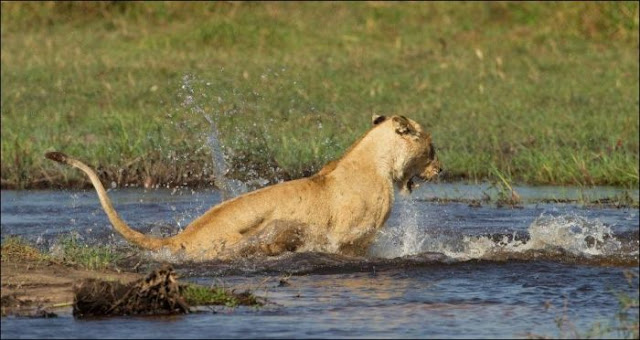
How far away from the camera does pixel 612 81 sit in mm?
15133

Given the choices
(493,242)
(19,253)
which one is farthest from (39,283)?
(493,242)

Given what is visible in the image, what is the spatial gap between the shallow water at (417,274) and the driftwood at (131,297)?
2.4 inches

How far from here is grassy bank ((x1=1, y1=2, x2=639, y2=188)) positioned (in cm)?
1180

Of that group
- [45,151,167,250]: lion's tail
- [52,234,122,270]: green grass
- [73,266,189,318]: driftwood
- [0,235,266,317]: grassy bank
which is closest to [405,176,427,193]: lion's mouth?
[45,151,167,250]: lion's tail

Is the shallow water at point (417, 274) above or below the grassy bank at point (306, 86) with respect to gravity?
below

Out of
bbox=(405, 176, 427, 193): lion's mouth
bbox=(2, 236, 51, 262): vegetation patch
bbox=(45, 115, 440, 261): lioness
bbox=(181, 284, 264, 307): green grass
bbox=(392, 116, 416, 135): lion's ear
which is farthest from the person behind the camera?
bbox=(405, 176, 427, 193): lion's mouth

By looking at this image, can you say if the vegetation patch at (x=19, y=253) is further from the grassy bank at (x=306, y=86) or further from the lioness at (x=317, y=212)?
the grassy bank at (x=306, y=86)

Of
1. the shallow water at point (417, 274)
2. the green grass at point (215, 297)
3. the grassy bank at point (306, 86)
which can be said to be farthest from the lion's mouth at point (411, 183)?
the grassy bank at point (306, 86)

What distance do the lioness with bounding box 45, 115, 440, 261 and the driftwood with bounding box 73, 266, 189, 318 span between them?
145 centimetres

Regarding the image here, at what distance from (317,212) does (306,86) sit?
7147 mm

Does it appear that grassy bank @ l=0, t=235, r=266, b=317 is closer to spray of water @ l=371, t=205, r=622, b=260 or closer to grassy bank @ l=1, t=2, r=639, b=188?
spray of water @ l=371, t=205, r=622, b=260

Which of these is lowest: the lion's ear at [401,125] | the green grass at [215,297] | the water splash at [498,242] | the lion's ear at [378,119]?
the green grass at [215,297]

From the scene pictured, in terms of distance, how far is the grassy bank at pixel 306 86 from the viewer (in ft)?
38.7

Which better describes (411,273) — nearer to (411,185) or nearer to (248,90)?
(411,185)
